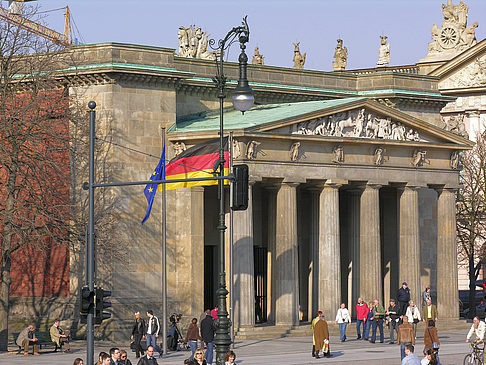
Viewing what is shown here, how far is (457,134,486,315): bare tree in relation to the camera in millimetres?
84688

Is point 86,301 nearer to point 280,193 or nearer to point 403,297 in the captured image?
point 403,297

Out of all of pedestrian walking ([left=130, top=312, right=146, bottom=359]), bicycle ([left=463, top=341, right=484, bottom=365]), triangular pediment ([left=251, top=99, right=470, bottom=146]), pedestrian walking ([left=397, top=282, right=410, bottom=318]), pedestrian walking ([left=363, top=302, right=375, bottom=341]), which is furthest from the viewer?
triangular pediment ([left=251, top=99, right=470, bottom=146])

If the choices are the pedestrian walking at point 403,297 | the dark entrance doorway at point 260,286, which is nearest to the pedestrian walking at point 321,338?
the pedestrian walking at point 403,297

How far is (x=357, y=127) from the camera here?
67.4 metres

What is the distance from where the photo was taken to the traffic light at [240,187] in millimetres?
39625

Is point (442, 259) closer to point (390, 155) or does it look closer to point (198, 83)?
point (390, 155)

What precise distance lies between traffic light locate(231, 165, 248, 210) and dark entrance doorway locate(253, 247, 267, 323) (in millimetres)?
31083

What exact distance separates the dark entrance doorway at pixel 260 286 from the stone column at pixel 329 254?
199 inches

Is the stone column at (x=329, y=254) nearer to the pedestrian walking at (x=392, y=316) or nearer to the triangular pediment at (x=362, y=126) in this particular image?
the triangular pediment at (x=362, y=126)

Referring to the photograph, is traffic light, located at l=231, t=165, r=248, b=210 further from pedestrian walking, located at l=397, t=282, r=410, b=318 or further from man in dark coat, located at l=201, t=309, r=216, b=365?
pedestrian walking, located at l=397, t=282, r=410, b=318

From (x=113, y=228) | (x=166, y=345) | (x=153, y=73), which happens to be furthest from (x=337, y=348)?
→ (x=153, y=73)

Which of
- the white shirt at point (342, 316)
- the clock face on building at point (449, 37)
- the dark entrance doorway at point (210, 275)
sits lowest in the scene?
the white shirt at point (342, 316)

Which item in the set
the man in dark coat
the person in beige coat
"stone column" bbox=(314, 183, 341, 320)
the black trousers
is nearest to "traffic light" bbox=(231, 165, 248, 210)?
the man in dark coat

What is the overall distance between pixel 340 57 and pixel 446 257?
72.2 feet
